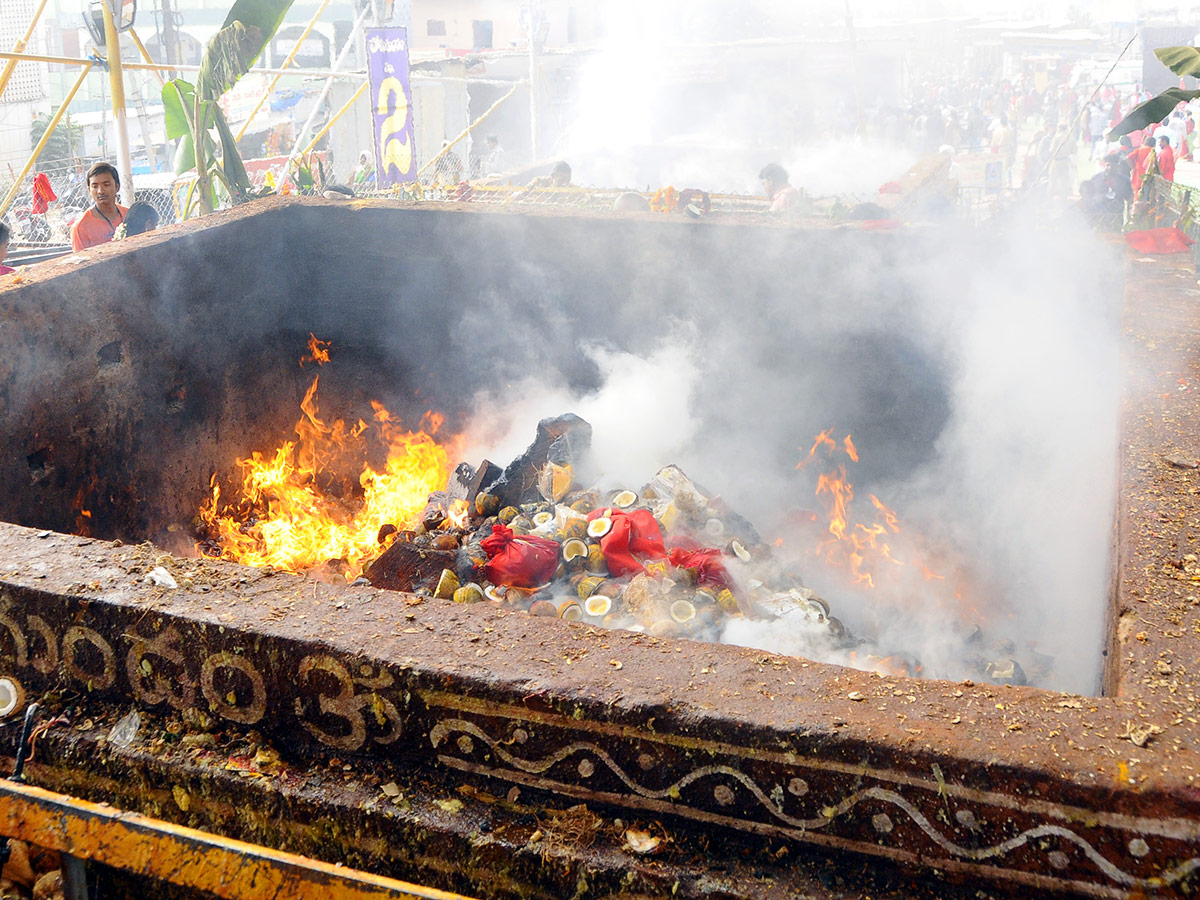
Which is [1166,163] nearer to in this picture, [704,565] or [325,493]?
[704,565]

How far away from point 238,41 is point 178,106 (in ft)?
5.26

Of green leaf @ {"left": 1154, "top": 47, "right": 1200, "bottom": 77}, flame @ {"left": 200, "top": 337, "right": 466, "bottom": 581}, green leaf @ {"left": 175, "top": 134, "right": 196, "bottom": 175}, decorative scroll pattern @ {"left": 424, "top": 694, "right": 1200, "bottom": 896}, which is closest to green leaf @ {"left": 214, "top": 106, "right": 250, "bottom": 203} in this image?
green leaf @ {"left": 175, "top": 134, "right": 196, "bottom": 175}

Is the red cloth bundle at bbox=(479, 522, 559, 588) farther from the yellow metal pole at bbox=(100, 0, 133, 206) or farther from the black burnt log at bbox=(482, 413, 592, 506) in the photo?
the yellow metal pole at bbox=(100, 0, 133, 206)

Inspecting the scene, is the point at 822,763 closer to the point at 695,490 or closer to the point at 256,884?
the point at 256,884

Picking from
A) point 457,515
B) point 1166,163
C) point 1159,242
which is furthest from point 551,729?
point 1166,163

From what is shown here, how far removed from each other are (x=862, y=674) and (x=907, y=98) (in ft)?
101

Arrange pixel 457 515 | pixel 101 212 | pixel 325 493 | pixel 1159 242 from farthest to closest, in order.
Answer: pixel 101 212
pixel 325 493
pixel 1159 242
pixel 457 515

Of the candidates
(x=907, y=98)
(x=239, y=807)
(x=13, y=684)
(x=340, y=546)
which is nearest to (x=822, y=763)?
(x=239, y=807)

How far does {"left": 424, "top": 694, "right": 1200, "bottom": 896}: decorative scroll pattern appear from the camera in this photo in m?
1.71

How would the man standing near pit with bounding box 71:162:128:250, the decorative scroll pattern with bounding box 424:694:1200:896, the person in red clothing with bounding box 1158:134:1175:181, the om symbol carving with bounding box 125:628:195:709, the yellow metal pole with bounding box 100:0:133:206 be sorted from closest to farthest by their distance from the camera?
the decorative scroll pattern with bounding box 424:694:1200:896 < the om symbol carving with bounding box 125:628:195:709 < the man standing near pit with bounding box 71:162:128:250 < the yellow metal pole with bounding box 100:0:133:206 < the person in red clothing with bounding box 1158:134:1175:181

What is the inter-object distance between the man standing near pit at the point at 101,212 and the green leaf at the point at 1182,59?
724 cm

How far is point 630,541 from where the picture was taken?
4.31m

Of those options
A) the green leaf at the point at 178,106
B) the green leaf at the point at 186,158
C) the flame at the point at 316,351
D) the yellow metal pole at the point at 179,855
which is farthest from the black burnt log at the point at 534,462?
the green leaf at the point at 186,158

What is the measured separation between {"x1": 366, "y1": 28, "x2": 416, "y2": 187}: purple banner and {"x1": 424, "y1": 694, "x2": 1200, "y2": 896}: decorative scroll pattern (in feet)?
33.2
